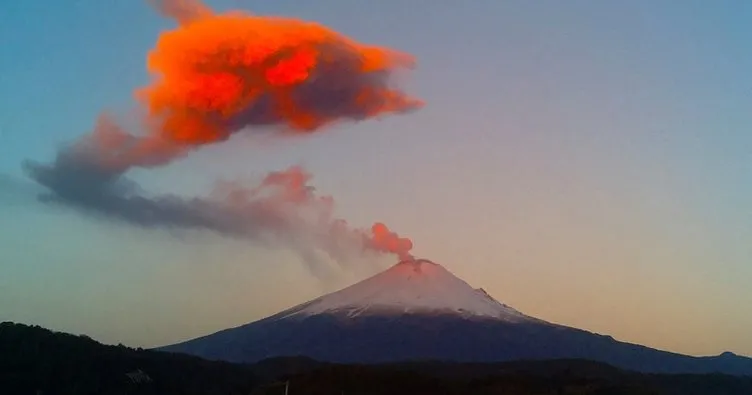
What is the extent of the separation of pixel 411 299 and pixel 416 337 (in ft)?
80.5

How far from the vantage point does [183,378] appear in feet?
237

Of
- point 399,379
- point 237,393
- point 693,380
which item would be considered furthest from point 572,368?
point 237,393

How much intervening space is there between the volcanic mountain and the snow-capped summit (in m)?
0.21

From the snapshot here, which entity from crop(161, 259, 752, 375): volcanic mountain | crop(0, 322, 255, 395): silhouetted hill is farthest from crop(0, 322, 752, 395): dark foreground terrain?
crop(161, 259, 752, 375): volcanic mountain

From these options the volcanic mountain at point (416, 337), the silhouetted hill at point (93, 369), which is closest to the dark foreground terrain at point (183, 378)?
the silhouetted hill at point (93, 369)

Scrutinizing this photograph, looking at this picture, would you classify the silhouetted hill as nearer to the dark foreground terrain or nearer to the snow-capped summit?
the dark foreground terrain

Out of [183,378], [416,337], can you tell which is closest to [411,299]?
[416,337]

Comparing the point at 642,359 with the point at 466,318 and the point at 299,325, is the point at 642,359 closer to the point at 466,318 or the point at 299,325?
the point at 466,318

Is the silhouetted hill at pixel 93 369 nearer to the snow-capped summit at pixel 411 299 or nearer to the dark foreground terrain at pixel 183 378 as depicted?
the dark foreground terrain at pixel 183 378

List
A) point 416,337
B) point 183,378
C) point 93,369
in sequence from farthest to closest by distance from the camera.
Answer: point 416,337 < point 183,378 < point 93,369

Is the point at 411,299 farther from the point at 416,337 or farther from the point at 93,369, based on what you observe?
the point at 93,369

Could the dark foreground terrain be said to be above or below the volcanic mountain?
below

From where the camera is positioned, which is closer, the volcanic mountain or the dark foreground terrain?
the dark foreground terrain

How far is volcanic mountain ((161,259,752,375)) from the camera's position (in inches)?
4938
